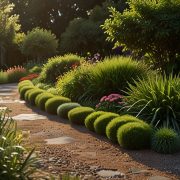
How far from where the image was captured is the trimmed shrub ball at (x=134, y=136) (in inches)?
278

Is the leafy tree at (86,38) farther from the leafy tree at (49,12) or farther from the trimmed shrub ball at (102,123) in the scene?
the trimmed shrub ball at (102,123)

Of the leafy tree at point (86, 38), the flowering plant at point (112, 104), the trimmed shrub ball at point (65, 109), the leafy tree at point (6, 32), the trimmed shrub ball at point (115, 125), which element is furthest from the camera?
the leafy tree at point (86, 38)

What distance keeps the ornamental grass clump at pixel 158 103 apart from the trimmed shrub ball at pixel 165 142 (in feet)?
2.85

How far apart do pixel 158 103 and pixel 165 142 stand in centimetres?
168

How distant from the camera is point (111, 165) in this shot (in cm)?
619

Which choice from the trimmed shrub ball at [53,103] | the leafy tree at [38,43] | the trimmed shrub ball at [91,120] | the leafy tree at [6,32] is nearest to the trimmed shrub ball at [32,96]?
the trimmed shrub ball at [53,103]

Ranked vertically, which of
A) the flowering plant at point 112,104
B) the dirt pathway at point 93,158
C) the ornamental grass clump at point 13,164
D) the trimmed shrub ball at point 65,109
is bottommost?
the dirt pathway at point 93,158

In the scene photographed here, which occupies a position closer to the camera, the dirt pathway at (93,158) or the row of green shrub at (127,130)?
the dirt pathway at (93,158)

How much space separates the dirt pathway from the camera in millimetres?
5758

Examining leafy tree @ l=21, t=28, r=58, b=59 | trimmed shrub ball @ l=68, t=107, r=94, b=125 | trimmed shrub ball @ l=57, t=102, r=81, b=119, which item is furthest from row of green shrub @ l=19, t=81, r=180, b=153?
leafy tree @ l=21, t=28, r=58, b=59

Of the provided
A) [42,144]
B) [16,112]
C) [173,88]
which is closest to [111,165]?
[42,144]

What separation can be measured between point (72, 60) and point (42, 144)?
10288mm

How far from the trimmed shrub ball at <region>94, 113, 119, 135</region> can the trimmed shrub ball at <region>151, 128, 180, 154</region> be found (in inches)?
55.9

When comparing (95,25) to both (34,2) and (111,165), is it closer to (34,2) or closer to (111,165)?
(34,2)
